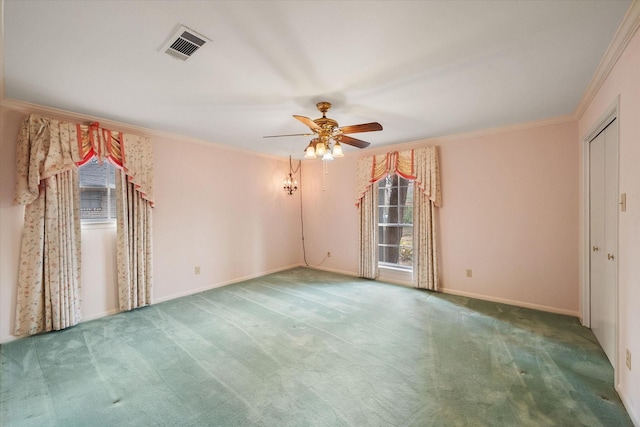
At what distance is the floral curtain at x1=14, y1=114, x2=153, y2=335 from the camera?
2.75 meters

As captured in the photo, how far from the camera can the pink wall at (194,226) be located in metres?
2.74

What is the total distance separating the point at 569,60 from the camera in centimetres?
202

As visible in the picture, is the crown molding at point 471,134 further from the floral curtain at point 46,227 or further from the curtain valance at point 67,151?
the floral curtain at point 46,227

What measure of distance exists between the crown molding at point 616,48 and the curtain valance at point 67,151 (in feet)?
15.1

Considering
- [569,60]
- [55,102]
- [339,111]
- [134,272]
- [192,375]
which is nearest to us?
[569,60]

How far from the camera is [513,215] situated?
11.8 ft

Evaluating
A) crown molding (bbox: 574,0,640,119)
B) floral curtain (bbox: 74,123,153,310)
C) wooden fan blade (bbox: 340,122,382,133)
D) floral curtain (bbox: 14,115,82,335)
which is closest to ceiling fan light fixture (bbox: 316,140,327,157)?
wooden fan blade (bbox: 340,122,382,133)

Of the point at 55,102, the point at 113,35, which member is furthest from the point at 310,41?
the point at 55,102

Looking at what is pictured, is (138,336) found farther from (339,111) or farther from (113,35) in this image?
(339,111)

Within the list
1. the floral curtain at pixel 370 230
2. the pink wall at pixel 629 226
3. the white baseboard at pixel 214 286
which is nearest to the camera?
the pink wall at pixel 629 226

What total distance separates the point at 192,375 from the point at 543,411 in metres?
2.54

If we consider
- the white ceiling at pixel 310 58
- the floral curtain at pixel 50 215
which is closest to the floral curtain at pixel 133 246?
the floral curtain at pixel 50 215

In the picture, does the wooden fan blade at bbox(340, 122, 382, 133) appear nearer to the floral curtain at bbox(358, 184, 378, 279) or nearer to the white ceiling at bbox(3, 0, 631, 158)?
the white ceiling at bbox(3, 0, 631, 158)

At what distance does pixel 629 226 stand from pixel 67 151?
5.02m
